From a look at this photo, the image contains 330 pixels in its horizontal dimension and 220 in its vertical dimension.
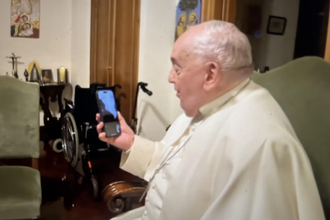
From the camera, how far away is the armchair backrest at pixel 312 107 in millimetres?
813

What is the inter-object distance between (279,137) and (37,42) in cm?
375

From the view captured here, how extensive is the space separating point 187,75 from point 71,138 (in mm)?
1697

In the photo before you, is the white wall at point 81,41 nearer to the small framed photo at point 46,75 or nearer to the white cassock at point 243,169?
the small framed photo at point 46,75

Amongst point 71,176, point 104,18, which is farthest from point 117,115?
point 104,18

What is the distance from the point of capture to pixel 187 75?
2.75 feet

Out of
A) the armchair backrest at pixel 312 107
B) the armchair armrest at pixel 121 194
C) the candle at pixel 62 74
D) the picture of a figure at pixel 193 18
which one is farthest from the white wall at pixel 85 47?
the armchair backrest at pixel 312 107

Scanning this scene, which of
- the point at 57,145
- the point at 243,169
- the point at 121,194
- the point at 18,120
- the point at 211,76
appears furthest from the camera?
the point at 57,145

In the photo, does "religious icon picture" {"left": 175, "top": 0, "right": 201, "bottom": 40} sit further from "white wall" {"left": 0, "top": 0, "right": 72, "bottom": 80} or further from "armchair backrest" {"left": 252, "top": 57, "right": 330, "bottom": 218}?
"white wall" {"left": 0, "top": 0, "right": 72, "bottom": 80}

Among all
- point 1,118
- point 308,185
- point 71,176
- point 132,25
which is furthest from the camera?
point 132,25

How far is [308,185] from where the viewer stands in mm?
685

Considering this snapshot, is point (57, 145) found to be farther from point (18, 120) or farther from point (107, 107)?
point (107, 107)

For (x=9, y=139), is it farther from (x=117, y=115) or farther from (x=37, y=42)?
(x=37, y=42)

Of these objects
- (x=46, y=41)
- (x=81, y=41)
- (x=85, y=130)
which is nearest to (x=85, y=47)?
(x=81, y=41)

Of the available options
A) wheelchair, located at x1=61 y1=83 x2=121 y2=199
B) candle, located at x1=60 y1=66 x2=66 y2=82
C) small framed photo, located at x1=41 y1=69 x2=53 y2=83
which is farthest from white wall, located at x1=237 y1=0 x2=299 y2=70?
small framed photo, located at x1=41 y1=69 x2=53 y2=83
